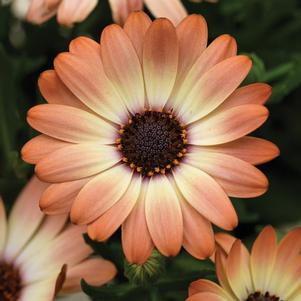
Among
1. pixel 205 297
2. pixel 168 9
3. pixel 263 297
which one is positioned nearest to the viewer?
pixel 205 297

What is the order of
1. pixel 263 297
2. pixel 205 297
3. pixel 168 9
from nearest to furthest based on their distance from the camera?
pixel 205 297 → pixel 263 297 → pixel 168 9

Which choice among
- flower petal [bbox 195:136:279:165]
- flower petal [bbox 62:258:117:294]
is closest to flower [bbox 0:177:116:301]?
flower petal [bbox 62:258:117:294]

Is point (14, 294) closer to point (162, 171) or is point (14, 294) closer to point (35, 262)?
point (35, 262)

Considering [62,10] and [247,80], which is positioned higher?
[62,10]

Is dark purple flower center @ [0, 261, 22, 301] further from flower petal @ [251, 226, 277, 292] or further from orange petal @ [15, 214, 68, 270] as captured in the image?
flower petal @ [251, 226, 277, 292]

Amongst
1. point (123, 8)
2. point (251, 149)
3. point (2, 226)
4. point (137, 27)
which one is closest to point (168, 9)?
point (123, 8)

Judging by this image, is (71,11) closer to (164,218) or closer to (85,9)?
(85,9)
